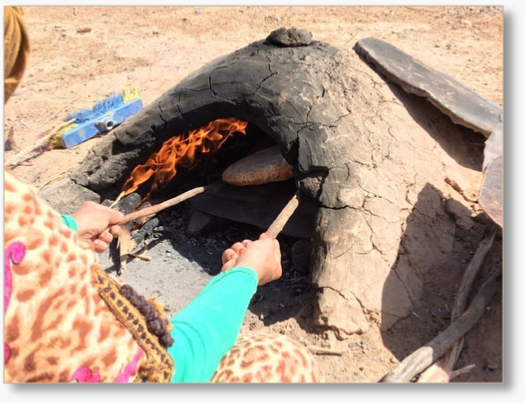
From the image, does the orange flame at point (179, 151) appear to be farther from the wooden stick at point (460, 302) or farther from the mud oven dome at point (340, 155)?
the wooden stick at point (460, 302)

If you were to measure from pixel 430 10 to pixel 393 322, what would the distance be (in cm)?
630

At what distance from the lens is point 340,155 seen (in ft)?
8.75

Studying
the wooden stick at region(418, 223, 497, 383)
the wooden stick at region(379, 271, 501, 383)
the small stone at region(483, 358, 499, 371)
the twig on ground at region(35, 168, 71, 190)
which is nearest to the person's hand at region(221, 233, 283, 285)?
the wooden stick at region(379, 271, 501, 383)

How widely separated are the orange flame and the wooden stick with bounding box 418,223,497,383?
5.31 feet

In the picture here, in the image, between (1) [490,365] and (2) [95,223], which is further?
(1) [490,365]

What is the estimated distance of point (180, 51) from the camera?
6.70m

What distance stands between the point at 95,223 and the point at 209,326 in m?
0.69

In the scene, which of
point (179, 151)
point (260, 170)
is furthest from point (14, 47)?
point (179, 151)

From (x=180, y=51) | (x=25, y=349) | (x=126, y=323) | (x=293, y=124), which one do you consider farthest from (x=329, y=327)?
(x=180, y=51)

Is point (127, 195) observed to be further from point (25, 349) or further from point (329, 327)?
point (25, 349)

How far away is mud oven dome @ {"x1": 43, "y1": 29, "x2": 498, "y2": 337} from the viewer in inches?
99.1

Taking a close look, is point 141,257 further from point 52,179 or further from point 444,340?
point 444,340

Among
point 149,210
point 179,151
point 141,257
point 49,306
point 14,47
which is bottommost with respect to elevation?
point 141,257

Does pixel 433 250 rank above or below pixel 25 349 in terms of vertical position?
below
